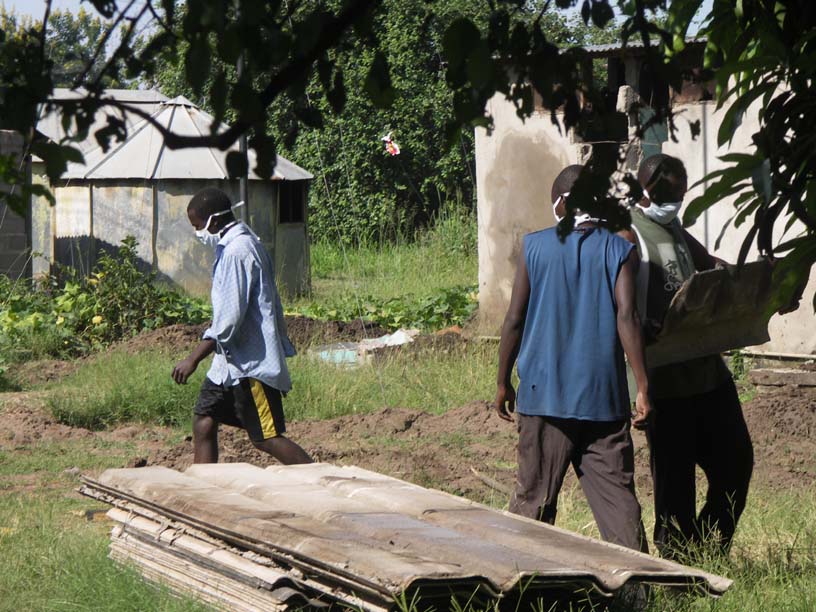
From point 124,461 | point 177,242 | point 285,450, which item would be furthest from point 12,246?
point 285,450

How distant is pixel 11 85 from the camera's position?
79.7 inches

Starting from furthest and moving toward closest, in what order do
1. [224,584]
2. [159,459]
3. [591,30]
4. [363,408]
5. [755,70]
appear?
1. [591,30]
2. [363,408]
3. [159,459]
4. [224,584]
5. [755,70]

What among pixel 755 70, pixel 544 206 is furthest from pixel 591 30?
pixel 755 70

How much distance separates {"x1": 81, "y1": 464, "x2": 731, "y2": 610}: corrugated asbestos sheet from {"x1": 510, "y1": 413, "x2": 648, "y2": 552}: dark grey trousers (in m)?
0.23

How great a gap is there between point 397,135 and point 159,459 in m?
17.1

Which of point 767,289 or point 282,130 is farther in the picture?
point 282,130

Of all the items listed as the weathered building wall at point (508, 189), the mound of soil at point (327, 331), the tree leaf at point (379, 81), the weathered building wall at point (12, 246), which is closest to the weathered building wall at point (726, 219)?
the weathered building wall at point (508, 189)

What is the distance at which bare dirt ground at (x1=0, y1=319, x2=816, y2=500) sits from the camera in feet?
24.8

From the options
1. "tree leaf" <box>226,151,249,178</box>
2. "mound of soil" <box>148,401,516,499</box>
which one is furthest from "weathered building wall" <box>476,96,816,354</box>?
"tree leaf" <box>226,151,249,178</box>

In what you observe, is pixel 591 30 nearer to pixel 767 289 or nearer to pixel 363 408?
pixel 363 408

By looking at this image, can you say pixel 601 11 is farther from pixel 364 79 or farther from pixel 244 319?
pixel 244 319

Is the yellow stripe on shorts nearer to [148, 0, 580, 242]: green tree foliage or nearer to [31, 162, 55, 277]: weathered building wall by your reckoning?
[31, 162, 55, 277]: weathered building wall

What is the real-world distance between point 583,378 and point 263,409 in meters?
2.20

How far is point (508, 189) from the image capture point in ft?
38.8
